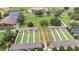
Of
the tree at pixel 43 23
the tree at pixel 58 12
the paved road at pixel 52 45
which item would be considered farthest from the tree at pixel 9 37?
the tree at pixel 58 12

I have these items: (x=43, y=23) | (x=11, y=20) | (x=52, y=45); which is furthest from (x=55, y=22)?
(x=11, y=20)

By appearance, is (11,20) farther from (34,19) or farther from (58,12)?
(58,12)

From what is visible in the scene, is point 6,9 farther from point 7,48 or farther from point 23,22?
point 7,48

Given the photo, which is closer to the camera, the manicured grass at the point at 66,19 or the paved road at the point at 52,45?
the paved road at the point at 52,45

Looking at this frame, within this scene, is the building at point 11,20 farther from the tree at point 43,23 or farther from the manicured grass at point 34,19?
the tree at point 43,23

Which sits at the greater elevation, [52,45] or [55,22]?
[55,22]

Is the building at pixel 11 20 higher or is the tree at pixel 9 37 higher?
the building at pixel 11 20

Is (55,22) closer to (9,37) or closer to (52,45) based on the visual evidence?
(52,45)

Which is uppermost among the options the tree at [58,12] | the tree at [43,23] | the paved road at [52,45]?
the tree at [58,12]

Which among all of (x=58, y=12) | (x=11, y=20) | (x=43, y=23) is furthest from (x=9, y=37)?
(x=58, y=12)

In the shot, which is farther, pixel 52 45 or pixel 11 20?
pixel 11 20
